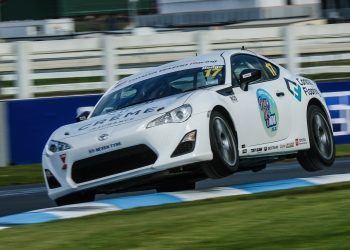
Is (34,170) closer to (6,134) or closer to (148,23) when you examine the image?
(6,134)

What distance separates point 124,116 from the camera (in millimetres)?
9742

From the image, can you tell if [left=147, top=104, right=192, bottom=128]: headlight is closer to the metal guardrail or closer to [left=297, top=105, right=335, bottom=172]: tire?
[left=297, top=105, right=335, bottom=172]: tire

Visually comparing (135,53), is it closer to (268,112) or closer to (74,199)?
(268,112)

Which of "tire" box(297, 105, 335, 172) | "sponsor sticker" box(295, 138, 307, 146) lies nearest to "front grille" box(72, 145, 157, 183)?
"sponsor sticker" box(295, 138, 307, 146)

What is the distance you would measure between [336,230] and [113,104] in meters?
4.22

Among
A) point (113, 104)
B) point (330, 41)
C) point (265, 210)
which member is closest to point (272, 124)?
point (113, 104)

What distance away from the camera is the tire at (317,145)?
1126 cm

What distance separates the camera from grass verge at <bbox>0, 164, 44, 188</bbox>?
46.1 ft

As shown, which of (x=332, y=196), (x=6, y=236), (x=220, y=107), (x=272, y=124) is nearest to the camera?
(x=6, y=236)

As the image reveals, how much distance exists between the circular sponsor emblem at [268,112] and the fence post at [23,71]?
6.94m

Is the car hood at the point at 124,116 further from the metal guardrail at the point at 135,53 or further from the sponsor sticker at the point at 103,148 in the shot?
the metal guardrail at the point at 135,53

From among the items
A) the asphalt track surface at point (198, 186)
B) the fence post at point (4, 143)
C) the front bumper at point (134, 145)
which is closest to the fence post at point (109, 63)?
the fence post at point (4, 143)

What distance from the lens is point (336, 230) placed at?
22.6 ft

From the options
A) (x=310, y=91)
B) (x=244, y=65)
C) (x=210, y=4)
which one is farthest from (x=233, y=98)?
(x=210, y=4)
